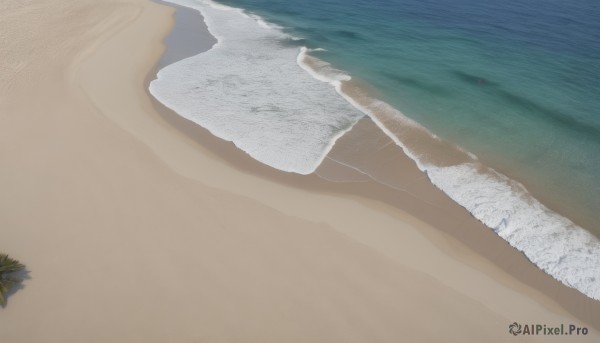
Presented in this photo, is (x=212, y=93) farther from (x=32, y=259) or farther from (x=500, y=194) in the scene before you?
(x=500, y=194)

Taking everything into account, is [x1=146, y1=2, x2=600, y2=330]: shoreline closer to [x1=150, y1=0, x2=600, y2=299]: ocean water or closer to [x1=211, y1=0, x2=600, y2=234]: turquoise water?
[x1=150, y1=0, x2=600, y2=299]: ocean water

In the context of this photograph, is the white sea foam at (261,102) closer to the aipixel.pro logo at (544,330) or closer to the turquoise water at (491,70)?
the turquoise water at (491,70)

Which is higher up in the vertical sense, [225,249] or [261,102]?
[261,102]

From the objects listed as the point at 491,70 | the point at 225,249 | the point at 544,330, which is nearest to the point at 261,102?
the point at 225,249

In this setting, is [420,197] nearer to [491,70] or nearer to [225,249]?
[225,249]

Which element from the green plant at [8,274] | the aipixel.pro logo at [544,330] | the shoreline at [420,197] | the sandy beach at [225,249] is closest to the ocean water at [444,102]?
the shoreline at [420,197]
